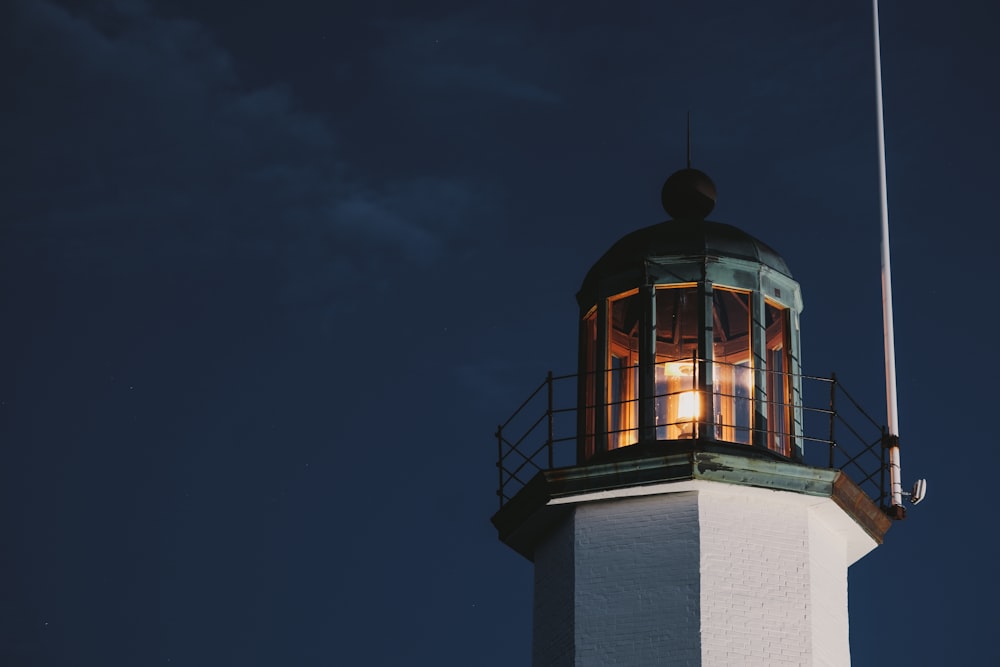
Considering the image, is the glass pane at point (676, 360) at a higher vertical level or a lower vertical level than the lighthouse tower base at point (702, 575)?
higher

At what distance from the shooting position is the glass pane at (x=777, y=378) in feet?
50.4

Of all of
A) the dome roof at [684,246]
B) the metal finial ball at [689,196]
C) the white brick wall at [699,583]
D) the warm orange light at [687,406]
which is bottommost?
the white brick wall at [699,583]

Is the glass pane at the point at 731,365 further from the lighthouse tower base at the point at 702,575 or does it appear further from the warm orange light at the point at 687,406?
the lighthouse tower base at the point at 702,575

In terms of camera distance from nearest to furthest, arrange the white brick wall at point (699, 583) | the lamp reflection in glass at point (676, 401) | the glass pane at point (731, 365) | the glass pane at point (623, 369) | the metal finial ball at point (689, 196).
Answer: the white brick wall at point (699, 583), the lamp reflection in glass at point (676, 401), the glass pane at point (731, 365), the glass pane at point (623, 369), the metal finial ball at point (689, 196)

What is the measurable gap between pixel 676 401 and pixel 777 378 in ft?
3.16

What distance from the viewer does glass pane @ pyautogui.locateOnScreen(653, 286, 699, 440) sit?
15.2 meters

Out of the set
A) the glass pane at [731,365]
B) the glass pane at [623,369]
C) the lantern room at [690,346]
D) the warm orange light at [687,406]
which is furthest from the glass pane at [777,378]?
the glass pane at [623,369]

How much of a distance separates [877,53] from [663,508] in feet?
19.5

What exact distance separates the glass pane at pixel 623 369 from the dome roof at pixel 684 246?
33cm

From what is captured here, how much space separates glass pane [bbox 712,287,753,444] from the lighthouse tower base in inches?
27.1

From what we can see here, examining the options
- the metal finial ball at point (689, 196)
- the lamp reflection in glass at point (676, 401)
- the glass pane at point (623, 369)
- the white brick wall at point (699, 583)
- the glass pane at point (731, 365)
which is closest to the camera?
the white brick wall at point (699, 583)

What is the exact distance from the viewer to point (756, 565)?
48.0 ft

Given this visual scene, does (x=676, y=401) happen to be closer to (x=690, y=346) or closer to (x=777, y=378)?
(x=690, y=346)

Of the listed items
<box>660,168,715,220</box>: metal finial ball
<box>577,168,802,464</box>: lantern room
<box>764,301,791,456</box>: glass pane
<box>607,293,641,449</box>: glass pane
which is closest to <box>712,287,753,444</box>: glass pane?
<box>577,168,802,464</box>: lantern room
